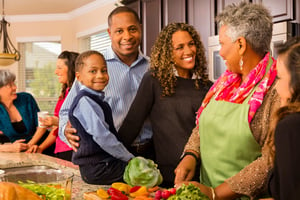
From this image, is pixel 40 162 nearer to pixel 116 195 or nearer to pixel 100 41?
pixel 116 195

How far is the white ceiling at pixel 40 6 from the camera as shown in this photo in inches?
270

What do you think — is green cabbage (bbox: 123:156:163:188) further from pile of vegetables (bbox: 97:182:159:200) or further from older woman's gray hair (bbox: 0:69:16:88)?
older woman's gray hair (bbox: 0:69:16:88)

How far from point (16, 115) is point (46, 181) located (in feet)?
7.41

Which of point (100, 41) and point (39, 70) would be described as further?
point (39, 70)

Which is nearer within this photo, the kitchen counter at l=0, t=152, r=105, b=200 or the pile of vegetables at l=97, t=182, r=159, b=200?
the pile of vegetables at l=97, t=182, r=159, b=200

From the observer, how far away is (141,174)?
1.50m

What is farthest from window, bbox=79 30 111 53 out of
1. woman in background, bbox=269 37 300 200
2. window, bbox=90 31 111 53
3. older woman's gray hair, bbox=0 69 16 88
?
woman in background, bbox=269 37 300 200

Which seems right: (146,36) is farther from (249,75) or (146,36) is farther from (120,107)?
(249,75)

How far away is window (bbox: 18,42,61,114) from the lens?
315 inches

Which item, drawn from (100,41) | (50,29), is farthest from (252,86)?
(50,29)

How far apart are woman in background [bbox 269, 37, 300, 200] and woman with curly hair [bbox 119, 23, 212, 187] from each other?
86cm

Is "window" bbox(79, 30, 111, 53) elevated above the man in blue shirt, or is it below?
above

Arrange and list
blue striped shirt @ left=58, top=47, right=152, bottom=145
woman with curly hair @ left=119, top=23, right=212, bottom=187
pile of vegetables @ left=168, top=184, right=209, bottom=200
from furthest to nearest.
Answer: blue striped shirt @ left=58, top=47, right=152, bottom=145, woman with curly hair @ left=119, top=23, right=212, bottom=187, pile of vegetables @ left=168, top=184, right=209, bottom=200

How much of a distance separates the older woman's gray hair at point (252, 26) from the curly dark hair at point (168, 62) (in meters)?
0.50
